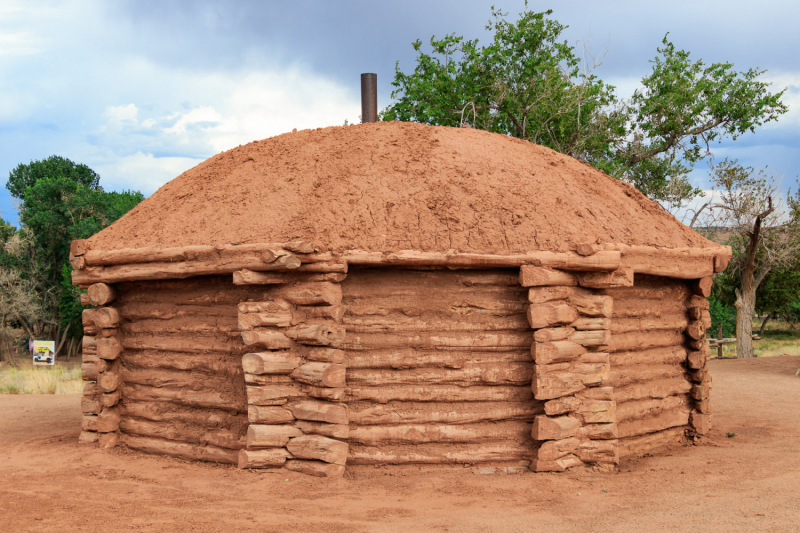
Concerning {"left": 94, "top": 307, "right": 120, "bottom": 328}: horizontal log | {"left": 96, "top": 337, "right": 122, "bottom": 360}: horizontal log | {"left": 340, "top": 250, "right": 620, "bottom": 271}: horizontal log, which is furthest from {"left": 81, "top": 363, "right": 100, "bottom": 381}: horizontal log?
{"left": 340, "top": 250, "right": 620, "bottom": 271}: horizontal log

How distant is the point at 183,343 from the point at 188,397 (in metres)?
0.60

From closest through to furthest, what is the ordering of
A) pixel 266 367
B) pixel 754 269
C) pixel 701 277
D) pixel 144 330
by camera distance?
pixel 266 367 < pixel 144 330 < pixel 701 277 < pixel 754 269

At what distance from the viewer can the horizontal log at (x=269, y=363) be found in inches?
239

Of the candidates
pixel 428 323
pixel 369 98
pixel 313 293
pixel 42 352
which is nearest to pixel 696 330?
pixel 428 323

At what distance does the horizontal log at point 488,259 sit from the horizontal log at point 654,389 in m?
1.72

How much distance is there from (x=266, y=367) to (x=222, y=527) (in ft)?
5.22

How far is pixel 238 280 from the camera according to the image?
614cm

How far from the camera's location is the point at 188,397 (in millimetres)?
6898

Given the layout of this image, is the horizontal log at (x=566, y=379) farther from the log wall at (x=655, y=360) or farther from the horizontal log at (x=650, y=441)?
the horizontal log at (x=650, y=441)

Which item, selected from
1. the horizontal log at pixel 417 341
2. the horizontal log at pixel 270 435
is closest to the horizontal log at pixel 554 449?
the horizontal log at pixel 417 341

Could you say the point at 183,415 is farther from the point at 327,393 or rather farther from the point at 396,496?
the point at 396,496

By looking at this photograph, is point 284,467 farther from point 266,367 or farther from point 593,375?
point 593,375

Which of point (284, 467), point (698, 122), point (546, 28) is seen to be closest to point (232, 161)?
point (284, 467)

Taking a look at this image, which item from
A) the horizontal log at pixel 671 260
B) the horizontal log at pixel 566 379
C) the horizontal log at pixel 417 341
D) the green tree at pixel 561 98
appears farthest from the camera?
the green tree at pixel 561 98
